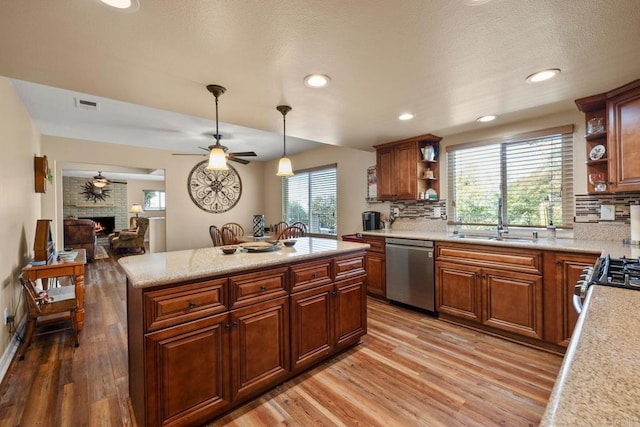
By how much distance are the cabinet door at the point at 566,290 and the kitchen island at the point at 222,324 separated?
1799 mm

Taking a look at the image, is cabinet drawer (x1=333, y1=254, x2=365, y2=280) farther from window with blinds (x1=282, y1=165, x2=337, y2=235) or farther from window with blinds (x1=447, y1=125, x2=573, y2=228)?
window with blinds (x1=282, y1=165, x2=337, y2=235)

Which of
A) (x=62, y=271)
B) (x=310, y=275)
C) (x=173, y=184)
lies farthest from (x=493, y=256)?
(x=173, y=184)

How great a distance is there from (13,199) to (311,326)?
9.75 ft

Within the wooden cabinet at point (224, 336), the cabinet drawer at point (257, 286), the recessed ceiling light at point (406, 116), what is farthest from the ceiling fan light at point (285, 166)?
the recessed ceiling light at point (406, 116)

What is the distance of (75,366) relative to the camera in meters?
2.26

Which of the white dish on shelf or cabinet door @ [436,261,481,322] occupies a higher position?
the white dish on shelf

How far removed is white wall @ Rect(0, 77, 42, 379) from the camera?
7.43ft

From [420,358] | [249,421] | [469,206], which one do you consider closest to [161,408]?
[249,421]

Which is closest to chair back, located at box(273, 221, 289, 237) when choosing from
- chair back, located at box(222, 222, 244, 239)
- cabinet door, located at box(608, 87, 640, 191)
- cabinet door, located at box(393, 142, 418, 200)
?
chair back, located at box(222, 222, 244, 239)

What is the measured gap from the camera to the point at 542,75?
2.00 meters

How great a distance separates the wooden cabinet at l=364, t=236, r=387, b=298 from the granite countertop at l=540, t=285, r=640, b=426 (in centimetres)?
274

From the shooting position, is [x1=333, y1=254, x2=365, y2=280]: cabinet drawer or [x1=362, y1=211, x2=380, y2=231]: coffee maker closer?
[x1=333, y1=254, x2=365, y2=280]: cabinet drawer

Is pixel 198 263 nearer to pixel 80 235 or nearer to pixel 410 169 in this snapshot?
pixel 410 169

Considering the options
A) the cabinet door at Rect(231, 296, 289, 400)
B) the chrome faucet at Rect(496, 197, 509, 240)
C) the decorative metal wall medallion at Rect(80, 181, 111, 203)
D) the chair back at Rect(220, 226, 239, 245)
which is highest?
the decorative metal wall medallion at Rect(80, 181, 111, 203)
